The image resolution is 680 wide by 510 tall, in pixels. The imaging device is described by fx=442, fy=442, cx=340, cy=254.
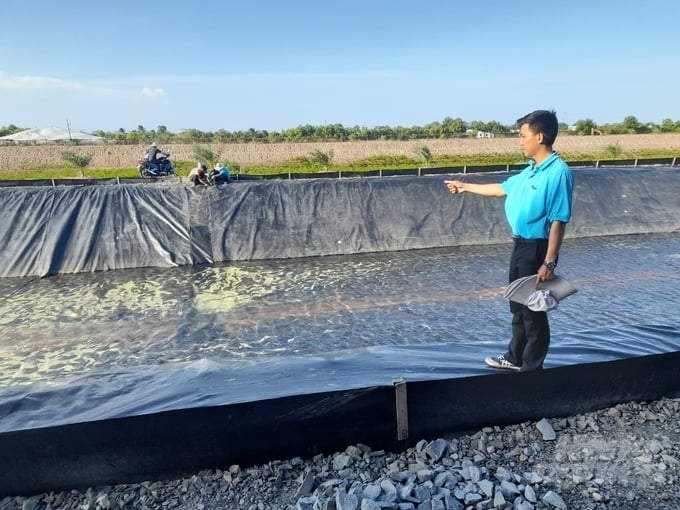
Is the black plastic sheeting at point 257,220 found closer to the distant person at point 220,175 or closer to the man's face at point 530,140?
the distant person at point 220,175

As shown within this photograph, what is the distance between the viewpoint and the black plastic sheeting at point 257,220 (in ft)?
19.2

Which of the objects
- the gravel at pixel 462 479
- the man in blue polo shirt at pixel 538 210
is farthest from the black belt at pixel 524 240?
the gravel at pixel 462 479

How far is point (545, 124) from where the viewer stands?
209 cm

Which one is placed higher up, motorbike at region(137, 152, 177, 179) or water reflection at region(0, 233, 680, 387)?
motorbike at region(137, 152, 177, 179)

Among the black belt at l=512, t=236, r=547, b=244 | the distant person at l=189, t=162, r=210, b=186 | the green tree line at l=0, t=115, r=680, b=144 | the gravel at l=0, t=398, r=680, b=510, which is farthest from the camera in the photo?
the green tree line at l=0, t=115, r=680, b=144

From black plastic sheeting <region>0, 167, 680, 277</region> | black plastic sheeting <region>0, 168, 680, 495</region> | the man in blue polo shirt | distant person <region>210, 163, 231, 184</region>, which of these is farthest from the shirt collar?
distant person <region>210, 163, 231, 184</region>

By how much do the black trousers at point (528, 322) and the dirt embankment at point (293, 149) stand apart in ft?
66.6

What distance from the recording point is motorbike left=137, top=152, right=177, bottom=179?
11320mm

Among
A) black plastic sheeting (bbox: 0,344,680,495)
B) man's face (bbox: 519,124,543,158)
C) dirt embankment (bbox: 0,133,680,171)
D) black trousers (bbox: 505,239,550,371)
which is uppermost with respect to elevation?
dirt embankment (bbox: 0,133,680,171)

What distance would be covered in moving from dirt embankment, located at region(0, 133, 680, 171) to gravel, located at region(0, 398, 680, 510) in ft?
67.4

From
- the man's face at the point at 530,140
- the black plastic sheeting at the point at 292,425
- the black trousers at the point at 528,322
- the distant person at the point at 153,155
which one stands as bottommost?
the black plastic sheeting at the point at 292,425

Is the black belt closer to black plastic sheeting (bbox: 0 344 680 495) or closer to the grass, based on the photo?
black plastic sheeting (bbox: 0 344 680 495)

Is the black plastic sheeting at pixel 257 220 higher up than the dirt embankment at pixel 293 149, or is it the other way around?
the dirt embankment at pixel 293 149

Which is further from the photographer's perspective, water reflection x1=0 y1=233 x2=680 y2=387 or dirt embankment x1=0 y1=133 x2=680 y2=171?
dirt embankment x1=0 y1=133 x2=680 y2=171
